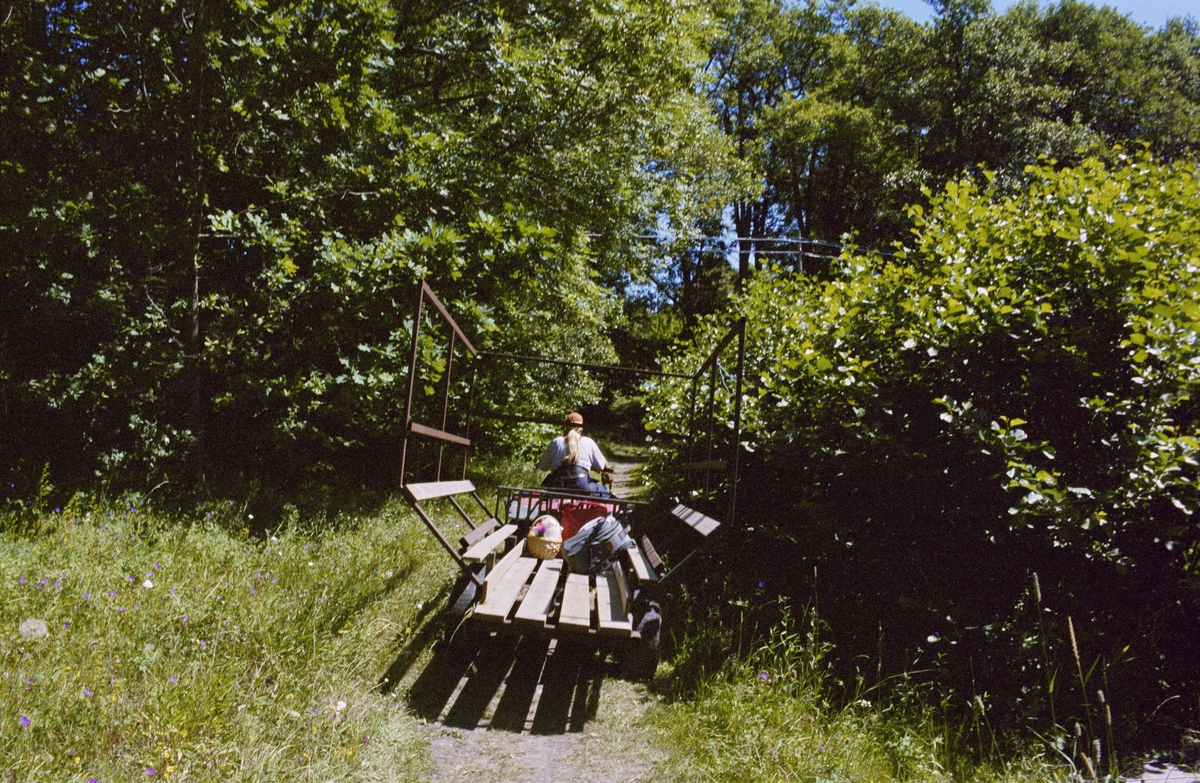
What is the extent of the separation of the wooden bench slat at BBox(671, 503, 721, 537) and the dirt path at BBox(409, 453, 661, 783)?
97 centimetres

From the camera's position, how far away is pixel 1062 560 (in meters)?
4.51

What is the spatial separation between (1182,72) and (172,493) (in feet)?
107

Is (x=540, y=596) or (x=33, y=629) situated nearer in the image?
(x=33, y=629)

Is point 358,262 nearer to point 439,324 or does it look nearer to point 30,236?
point 439,324

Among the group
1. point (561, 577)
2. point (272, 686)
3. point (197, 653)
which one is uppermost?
point (561, 577)

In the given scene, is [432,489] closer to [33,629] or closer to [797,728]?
[33,629]

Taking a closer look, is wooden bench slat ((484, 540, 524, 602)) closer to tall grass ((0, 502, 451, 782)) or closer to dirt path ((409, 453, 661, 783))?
dirt path ((409, 453, 661, 783))

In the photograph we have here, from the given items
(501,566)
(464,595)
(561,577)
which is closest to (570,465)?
(561,577)

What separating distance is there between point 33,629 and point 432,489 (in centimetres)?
214

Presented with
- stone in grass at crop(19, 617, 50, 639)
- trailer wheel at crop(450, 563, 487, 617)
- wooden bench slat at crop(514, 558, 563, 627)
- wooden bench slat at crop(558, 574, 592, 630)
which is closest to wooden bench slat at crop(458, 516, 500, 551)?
trailer wheel at crop(450, 563, 487, 617)

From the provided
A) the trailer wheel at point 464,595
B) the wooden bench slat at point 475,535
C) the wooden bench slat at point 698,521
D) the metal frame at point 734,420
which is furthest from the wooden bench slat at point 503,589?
the metal frame at point 734,420

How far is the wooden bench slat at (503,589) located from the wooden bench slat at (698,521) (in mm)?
1235

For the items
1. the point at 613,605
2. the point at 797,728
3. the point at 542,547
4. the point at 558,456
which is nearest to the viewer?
the point at 797,728

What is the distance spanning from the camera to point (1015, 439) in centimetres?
422
